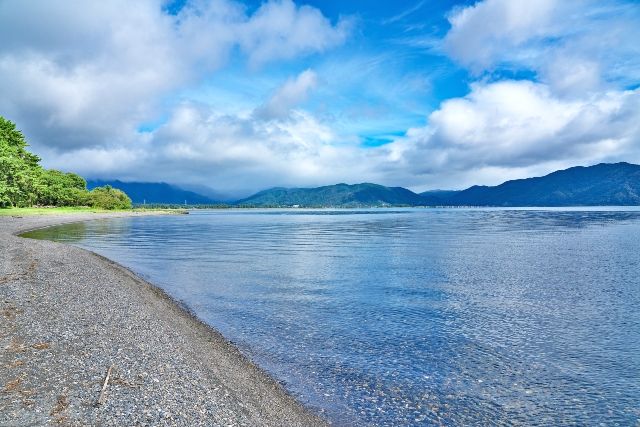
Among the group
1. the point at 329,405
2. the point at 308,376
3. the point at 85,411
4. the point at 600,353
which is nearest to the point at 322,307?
the point at 308,376

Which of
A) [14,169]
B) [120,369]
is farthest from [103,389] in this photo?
[14,169]

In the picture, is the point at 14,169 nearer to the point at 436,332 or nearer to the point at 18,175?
the point at 18,175

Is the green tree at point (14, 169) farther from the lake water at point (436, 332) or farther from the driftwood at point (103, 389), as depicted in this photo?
the driftwood at point (103, 389)

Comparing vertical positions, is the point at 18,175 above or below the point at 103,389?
above

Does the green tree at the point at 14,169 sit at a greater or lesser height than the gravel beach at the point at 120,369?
greater

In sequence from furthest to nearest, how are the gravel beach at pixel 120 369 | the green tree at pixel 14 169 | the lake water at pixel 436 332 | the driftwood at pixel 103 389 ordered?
the green tree at pixel 14 169, the lake water at pixel 436 332, the driftwood at pixel 103 389, the gravel beach at pixel 120 369

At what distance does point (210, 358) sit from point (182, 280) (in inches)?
761

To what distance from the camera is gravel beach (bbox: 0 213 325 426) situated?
33.1ft

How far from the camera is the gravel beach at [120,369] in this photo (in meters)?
10.1

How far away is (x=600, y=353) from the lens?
1731 cm

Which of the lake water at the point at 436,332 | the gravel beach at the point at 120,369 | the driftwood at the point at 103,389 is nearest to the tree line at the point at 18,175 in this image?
the lake water at the point at 436,332

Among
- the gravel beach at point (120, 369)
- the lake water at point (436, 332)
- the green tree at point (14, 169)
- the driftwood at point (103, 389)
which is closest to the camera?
the gravel beach at point (120, 369)

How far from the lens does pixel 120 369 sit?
12633 mm

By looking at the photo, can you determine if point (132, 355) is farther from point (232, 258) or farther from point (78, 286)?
point (232, 258)
